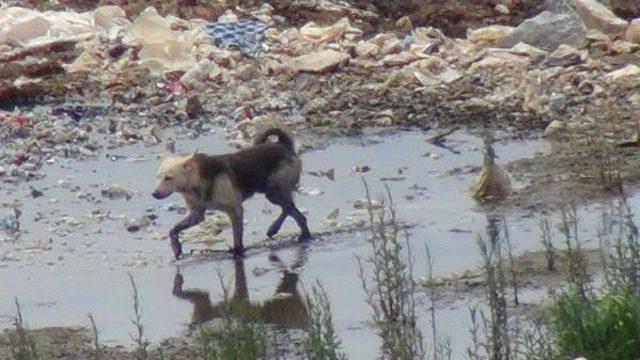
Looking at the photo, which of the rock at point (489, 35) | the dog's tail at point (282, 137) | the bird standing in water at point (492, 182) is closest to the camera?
the dog's tail at point (282, 137)

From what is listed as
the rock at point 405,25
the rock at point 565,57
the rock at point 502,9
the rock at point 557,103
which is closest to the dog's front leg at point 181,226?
the rock at point 557,103

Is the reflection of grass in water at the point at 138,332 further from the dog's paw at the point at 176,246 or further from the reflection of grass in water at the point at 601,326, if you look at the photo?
the reflection of grass in water at the point at 601,326

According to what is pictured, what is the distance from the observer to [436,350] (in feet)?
23.1

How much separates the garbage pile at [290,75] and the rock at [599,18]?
19mm

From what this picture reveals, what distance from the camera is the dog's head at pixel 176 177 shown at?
35.2 ft

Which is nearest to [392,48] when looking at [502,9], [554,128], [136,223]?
[502,9]

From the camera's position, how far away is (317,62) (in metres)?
15.4

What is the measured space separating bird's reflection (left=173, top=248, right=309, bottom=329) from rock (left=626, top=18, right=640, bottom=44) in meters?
6.34

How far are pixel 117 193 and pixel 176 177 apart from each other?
1657 millimetres

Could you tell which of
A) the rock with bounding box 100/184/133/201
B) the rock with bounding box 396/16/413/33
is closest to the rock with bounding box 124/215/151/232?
the rock with bounding box 100/184/133/201

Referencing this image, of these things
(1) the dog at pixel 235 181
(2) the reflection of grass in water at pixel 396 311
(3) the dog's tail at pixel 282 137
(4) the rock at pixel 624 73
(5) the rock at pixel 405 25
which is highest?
(2) the reflection of grass in water at pixel 396 311

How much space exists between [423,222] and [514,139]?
2.47 metres

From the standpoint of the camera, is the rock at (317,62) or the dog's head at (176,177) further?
the rock at (317,62)

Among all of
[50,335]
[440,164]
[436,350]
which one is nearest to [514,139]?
[440,164]
